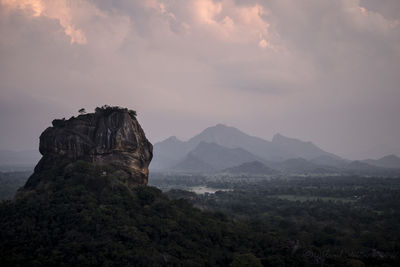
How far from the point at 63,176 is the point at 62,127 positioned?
33.2ft

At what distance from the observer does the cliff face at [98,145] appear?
144ft

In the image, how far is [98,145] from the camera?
144 ft

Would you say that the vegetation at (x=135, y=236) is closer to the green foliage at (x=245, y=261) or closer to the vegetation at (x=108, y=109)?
the green foliage at (x=245, y=261)

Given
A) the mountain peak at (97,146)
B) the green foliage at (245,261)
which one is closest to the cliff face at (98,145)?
the mountain peak at (97,146)

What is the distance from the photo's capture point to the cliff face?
43812mm

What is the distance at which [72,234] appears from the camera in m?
29.0

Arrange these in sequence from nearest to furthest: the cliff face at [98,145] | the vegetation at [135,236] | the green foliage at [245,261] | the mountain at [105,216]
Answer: the vegetation at [135,236] < the mountain at [105,216] < the green foliage at [245,261] < the cliff face at [98,145]

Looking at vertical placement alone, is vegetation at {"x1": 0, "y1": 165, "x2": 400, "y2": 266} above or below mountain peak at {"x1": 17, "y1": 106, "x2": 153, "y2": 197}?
below

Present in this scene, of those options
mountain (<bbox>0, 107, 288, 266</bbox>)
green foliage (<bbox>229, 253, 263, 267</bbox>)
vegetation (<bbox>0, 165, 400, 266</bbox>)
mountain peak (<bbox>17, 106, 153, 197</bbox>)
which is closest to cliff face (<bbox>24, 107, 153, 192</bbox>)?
mountain peak (<bbox>17, 106, 153, 197</bbox>)

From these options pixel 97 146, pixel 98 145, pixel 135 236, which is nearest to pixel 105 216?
pixel 135 236

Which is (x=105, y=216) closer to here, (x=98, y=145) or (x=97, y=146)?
(x=97, y=146)

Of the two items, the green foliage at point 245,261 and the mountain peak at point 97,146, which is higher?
the mountain peak at point 97,146

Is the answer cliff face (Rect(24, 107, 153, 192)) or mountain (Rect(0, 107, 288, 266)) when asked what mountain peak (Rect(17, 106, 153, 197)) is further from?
mountain (Rect(0, 107, 288, 266))

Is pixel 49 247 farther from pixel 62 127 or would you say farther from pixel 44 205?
pixel 62 127
